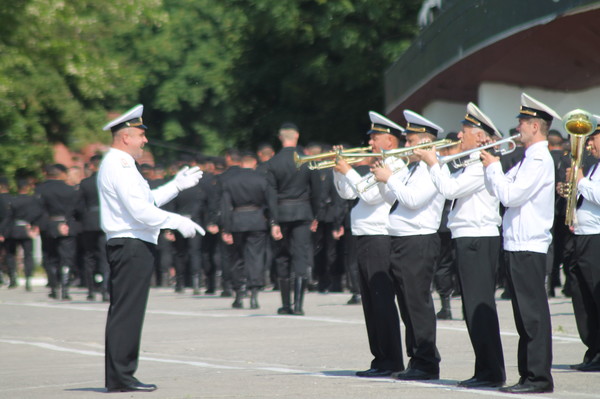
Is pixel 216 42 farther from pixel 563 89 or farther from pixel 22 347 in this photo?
pixel 22 347

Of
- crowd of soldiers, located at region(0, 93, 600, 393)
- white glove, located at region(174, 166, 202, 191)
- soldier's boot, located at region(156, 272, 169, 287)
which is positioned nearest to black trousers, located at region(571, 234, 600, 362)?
crowd of soldiers, located at region(0, 93, 600, 393)

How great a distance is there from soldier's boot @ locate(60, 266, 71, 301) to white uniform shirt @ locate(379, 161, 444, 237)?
11.2 metres

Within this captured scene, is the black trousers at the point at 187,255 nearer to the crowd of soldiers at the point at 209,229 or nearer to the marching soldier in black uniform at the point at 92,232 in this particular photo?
the crowd of soldiers at the point at 209,229

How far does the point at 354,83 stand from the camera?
3397cm

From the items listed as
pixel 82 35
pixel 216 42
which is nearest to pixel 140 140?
pixel 82 35

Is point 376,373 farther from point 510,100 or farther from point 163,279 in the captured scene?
point 163,279

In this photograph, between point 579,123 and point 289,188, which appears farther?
point 289,188

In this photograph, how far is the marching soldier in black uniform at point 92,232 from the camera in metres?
18.8

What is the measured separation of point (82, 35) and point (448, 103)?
11066 millimetres

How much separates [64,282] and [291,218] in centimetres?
564

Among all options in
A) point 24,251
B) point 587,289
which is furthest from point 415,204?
point 24,251

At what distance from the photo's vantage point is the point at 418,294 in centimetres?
938

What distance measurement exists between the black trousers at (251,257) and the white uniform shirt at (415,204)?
23.3 ft

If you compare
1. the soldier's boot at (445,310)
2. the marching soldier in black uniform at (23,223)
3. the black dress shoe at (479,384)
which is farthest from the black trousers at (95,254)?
the black dress shoe at (479,384)
